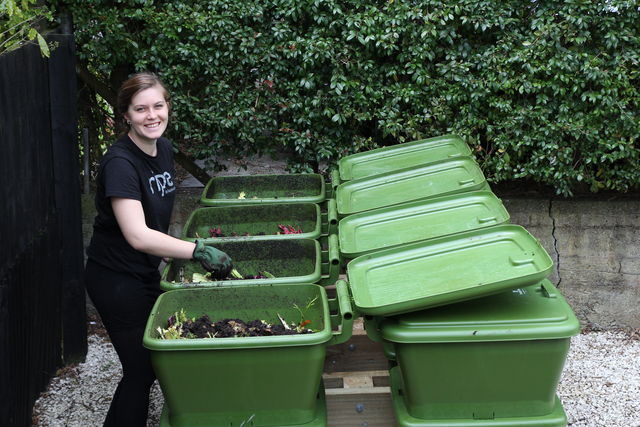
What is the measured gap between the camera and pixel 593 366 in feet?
16.5

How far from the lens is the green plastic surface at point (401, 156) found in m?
4.86

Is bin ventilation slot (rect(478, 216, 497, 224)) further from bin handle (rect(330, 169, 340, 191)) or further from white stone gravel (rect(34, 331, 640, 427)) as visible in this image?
white stone gravel (rect(34, 331, 640, 427))

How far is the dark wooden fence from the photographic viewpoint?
3.71 m

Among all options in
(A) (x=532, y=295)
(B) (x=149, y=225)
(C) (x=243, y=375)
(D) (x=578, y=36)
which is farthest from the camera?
(D) (x=578, y=36)

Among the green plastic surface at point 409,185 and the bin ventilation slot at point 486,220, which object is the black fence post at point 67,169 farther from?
the bin ventilation slot at point 486,220

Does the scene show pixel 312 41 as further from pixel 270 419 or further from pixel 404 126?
pixel 270 419

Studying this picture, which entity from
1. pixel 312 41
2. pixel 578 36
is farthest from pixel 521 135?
pixel 312 41

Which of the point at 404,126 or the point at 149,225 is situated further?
the point at 404,126

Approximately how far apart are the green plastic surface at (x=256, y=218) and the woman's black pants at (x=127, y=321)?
3.08 feet

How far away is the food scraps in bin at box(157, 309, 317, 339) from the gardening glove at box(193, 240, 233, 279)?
222 mm

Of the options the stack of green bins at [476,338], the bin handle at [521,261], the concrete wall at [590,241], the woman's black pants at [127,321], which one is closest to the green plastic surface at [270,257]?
the woman's black pants at [127,321]

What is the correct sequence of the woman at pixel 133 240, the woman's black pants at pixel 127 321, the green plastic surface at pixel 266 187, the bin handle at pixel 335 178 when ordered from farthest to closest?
1. the green plastic surface at pixel 266 187
2. the bin handle at pixel 335 178
3. the woman's black pants at pixel 127 321
4. the woman at pixel 133 240

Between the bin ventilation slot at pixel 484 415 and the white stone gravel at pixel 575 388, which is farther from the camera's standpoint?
the white stone gravel at pixel 575 388

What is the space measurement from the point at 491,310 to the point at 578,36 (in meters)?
2.63
